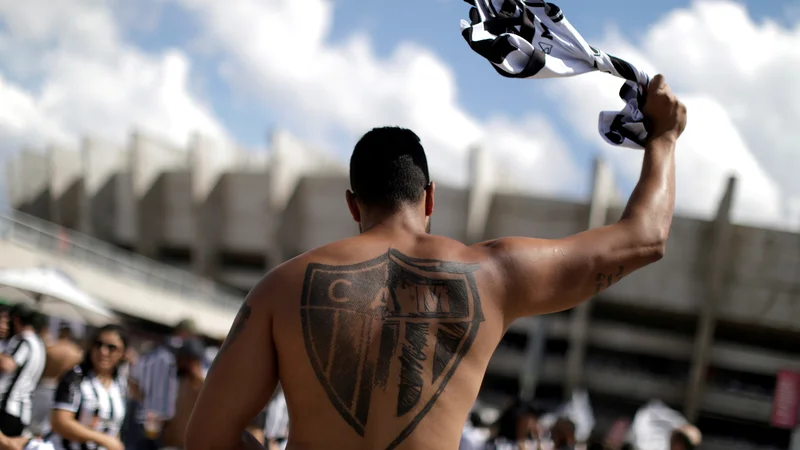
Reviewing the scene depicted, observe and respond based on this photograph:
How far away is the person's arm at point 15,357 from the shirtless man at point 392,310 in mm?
3985

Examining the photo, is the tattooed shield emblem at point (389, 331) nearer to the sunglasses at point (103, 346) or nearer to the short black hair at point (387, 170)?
the short black hair at point (387, 170)

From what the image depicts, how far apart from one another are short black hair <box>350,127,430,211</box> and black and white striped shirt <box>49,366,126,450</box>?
326 cm

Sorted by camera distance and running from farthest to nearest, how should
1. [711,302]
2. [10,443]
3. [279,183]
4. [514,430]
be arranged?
[279,183] < [711,302] < [514,430] < [10,443]

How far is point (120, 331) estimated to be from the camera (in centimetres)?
469

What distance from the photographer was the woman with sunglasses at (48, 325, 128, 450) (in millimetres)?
4324

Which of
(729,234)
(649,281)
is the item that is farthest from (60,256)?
(729,234)

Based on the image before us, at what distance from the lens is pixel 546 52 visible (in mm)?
2150

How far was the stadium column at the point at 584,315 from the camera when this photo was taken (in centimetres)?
3366

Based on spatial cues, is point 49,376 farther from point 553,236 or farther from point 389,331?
point 553,236

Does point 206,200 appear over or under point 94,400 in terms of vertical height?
over

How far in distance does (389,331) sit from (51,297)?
1065 cm

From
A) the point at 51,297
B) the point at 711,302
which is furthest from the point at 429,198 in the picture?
the point at 711,302

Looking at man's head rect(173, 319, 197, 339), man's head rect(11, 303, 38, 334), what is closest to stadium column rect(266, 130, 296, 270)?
man's head rect(173, 319, 197, 339)

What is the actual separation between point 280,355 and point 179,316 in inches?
1163
